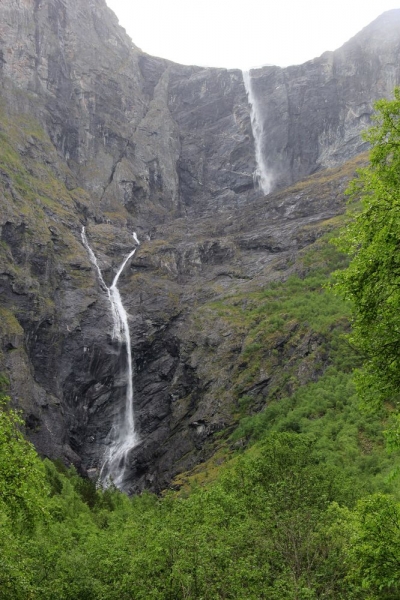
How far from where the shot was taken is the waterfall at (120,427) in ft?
184

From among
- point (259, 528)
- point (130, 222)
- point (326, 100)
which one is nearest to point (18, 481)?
point (259, 528)

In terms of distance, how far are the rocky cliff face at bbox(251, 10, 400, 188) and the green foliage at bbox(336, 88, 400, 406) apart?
102316 millimetres

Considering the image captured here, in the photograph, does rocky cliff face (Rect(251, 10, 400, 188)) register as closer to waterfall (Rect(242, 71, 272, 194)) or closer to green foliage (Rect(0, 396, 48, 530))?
waterfall (Rect(242, 71, 272, 194))

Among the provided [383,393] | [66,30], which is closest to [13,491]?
[383,393]

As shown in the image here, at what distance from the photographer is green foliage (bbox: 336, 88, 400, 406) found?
10.2 meters

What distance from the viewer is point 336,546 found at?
15859 millimetres

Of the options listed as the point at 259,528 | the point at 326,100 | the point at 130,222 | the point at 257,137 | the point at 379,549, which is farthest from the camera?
the point at 257,137

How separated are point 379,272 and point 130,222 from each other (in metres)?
94.7

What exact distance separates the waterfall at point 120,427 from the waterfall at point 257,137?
1990 inches

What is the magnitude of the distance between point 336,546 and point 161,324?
2216 inches

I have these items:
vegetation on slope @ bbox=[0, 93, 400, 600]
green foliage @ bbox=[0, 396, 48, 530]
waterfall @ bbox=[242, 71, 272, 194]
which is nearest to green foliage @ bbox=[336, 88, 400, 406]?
vegetation on slope @ bbox=[0, 93, 400, 600]

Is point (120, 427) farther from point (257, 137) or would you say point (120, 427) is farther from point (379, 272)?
point (257, 137)

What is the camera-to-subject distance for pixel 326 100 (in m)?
118

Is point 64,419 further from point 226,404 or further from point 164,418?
point 226,404
